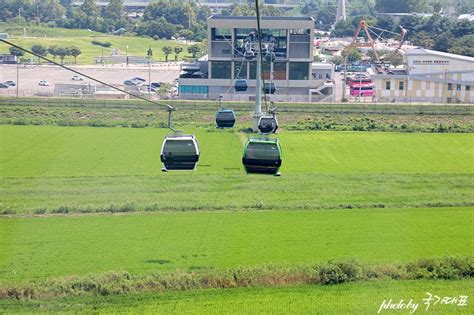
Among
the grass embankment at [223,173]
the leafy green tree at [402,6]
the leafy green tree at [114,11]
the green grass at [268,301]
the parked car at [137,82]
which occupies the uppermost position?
the leafy green tree at [402,6]

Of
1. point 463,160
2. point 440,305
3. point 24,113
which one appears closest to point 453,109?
point 463,160

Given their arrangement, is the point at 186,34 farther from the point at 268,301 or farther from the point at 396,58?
the point at 268,301

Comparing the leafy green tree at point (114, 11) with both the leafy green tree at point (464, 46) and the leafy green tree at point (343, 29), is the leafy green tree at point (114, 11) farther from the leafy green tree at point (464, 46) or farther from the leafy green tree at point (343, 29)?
the leafy green tree at point (464, 46)

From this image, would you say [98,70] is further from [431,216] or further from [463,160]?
[431,216]

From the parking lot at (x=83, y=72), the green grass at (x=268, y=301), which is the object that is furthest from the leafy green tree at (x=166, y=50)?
the green grass at (x=268, y=301)

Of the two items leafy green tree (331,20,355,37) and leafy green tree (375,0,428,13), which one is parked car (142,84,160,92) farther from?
leafy green tree (375,0,428,13)

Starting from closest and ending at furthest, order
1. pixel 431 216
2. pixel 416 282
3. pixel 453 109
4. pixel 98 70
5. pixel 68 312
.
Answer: pixel 68 312 < pixel 416 282 < pixel 431 216 < pixel 453 109 < pixel 98 70

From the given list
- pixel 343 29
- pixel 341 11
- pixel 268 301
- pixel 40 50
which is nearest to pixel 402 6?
pixel 341 11
